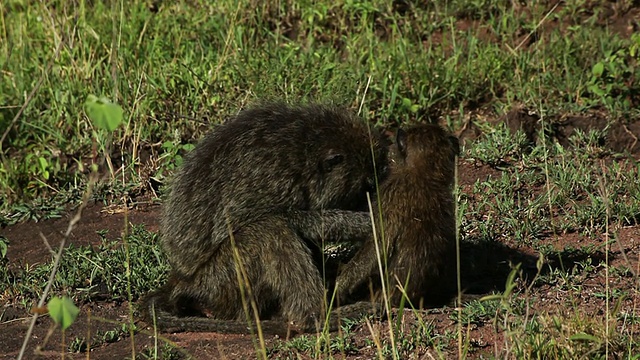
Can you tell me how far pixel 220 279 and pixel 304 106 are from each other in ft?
4.00

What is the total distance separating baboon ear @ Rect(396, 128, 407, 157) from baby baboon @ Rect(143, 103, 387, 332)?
0.27 meters

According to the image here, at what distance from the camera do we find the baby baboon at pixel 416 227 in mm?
5484

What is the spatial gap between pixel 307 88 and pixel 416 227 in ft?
8.51

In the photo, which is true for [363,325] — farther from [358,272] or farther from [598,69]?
[598,69]

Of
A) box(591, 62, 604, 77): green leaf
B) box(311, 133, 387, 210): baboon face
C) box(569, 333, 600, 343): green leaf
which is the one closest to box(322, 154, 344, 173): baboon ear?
box(311, 133, 387, 210): baboon face

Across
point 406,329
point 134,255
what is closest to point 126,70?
point 134,255

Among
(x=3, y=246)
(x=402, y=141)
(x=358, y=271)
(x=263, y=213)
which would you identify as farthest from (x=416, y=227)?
(x=3, y=246)

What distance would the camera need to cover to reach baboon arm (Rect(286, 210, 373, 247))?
18.6 ft

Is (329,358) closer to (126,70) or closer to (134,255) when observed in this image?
(134,255)

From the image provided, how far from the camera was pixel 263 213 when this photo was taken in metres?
5.68

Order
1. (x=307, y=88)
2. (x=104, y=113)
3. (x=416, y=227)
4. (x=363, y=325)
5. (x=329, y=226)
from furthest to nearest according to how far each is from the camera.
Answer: (x=307, y=88), (x=329, y=226), (x=416, y=227), (x=363, y=325), (x=104, y=113)

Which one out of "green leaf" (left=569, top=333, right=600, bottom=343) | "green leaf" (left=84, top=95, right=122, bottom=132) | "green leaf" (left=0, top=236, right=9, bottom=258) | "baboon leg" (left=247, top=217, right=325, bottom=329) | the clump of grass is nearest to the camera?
"green leaf" (left=84, top=95, right=122, bottom=132)

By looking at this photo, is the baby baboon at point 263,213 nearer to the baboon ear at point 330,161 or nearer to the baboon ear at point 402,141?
the baboon ear at point 330,161

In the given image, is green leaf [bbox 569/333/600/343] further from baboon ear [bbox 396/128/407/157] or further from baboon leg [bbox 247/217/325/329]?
baboon ear [bbox 396/128/407/157]
